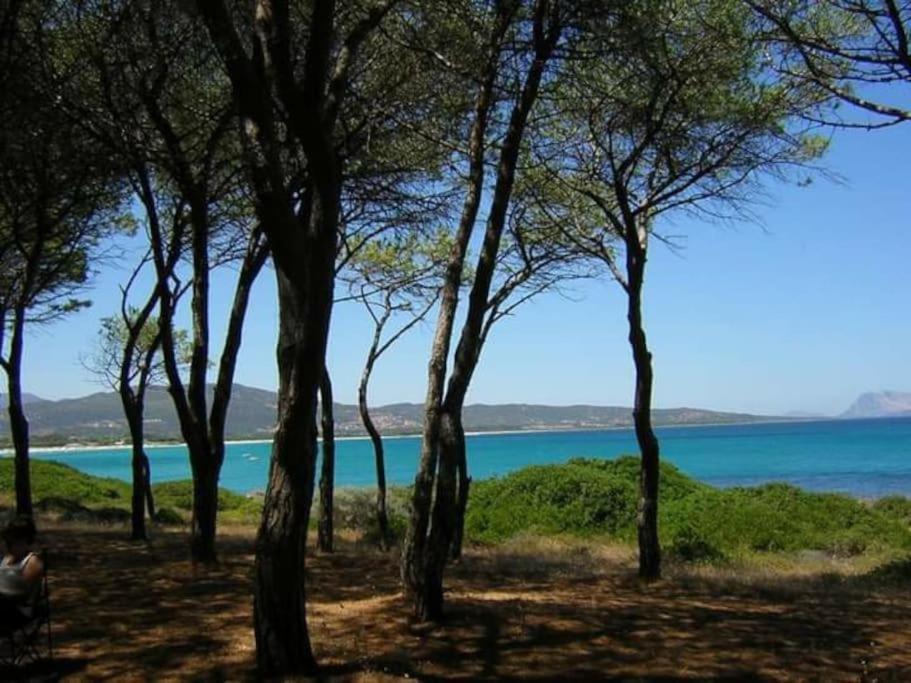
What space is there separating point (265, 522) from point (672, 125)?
278 inches

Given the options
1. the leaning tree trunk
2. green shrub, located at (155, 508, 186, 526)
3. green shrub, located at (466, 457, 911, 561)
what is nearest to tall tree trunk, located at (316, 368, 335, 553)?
the leaning tree trunk

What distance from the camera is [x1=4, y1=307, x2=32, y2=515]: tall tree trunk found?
38.2ft

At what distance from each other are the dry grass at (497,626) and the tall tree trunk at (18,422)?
64.6 inches

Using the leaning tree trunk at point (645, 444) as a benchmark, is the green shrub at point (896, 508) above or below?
below

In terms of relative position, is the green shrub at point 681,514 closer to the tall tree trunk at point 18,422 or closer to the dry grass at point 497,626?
the dry grass at point 497,626

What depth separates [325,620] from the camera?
22.4 feet

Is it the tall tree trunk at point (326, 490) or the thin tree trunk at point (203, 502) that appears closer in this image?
the thin tree trunk at point (203, 502)

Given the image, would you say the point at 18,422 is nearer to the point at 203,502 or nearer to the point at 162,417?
the point at 203,502

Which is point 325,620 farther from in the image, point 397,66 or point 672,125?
point 672,125

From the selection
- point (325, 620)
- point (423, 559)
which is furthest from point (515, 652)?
point (325, 620)

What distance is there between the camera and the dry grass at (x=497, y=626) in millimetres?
5516

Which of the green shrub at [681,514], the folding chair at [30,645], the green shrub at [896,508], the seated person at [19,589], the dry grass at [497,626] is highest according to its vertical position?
the seated person at [19,589]

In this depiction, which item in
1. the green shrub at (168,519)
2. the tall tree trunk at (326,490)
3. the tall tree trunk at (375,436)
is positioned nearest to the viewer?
the tall tree trunk at (326,490)

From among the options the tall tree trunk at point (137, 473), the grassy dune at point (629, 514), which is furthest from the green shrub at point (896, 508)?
the tall tree trunk at point (137, 473)
